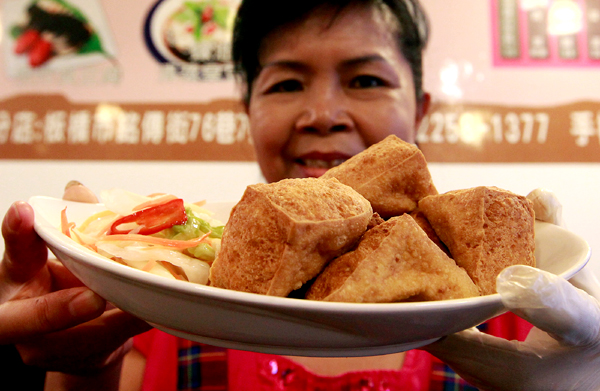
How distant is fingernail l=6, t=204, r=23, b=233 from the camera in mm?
992

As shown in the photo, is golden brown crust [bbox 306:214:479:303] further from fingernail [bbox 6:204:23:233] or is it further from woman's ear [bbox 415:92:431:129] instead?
woman's ear [bbox 415:92:431:129]

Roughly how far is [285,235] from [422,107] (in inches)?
84.4

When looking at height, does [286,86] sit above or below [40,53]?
below

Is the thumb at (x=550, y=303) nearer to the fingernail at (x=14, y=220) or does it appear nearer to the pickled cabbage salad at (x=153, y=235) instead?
the pickled cabbage salad at (x=153, y=235)

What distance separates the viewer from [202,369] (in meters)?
2.03

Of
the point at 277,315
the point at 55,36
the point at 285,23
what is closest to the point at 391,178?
the point at 277,315

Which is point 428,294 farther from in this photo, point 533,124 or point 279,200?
point 533,124

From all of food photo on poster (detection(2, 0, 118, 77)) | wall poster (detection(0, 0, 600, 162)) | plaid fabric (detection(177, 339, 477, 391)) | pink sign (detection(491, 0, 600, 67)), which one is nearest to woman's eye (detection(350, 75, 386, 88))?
wall poster (detection(0, 0, 600, 162))

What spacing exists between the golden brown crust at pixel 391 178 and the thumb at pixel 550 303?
34 centimetres

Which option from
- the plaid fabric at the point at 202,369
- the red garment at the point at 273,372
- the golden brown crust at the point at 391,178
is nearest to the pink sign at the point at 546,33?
the red garment at the point at 273,372

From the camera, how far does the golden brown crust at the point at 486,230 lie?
770 millimetres

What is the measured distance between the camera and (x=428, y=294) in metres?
0.70

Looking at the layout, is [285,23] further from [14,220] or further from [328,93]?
[14,220]

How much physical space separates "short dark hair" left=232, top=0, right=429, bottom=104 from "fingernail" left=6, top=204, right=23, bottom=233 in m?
1.61
